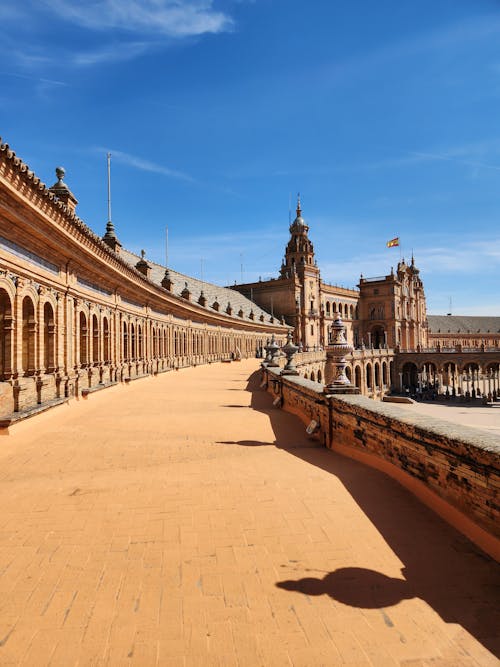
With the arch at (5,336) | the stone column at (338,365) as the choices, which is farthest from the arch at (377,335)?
the arch at (5,336)

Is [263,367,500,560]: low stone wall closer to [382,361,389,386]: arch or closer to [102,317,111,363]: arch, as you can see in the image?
[102,317,111,363]: arch

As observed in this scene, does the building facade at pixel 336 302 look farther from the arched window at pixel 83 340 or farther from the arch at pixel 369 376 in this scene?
the arched window at pixel 83 340

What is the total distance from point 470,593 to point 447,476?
5.42 ft

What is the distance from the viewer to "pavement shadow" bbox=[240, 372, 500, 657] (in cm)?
352

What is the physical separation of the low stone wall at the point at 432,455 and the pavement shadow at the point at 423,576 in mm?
213

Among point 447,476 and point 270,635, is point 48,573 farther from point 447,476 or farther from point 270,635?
point 447,476

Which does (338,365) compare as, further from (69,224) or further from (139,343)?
(139,343)

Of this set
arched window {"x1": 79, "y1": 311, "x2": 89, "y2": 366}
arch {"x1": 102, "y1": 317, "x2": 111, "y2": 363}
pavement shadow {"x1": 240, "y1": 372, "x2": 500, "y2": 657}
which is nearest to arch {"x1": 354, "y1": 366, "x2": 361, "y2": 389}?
arch {"x1": 102, "y1": 317, "x2": 111, "y2": 363}

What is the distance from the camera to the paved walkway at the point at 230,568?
3088 millimetres

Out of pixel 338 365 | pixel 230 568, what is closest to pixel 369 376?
pixel 338 365

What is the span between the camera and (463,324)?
376ft

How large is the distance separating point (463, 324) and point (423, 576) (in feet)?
404

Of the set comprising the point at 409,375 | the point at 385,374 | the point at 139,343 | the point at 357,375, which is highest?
the point at 139,343

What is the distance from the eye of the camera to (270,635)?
3.20m
